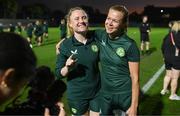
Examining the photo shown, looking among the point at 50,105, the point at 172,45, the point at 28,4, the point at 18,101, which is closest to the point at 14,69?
the point at 18,101

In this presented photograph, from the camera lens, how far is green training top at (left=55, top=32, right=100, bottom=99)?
5.89 meters


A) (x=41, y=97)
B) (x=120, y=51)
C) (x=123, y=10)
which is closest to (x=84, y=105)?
(x=120, y=51)

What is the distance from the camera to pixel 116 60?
5.72 meters

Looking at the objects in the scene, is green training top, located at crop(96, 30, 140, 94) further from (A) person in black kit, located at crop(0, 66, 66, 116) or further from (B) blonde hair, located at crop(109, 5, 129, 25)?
(A) person in black kit, located at crop(0, 66, 66, 116)

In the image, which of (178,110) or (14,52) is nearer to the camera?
(14,52)

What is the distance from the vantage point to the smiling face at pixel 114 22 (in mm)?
5581

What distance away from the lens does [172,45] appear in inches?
464

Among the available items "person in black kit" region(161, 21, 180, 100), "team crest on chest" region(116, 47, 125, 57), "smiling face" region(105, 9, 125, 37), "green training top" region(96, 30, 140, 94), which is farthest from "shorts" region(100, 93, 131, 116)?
"person in black kit" region(161, 21, 180, 100)

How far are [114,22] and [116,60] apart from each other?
459 mm

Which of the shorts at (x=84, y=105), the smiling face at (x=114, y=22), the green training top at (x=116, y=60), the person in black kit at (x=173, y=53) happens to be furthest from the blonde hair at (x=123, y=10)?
the person in black kit at (x=173, y=53)

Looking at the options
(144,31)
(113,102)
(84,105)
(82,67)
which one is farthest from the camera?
(144,31)

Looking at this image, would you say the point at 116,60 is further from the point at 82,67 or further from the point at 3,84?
the point at 3,84

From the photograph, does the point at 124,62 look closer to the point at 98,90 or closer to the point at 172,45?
the point at 98,90

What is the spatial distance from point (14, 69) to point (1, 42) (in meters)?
0.13
